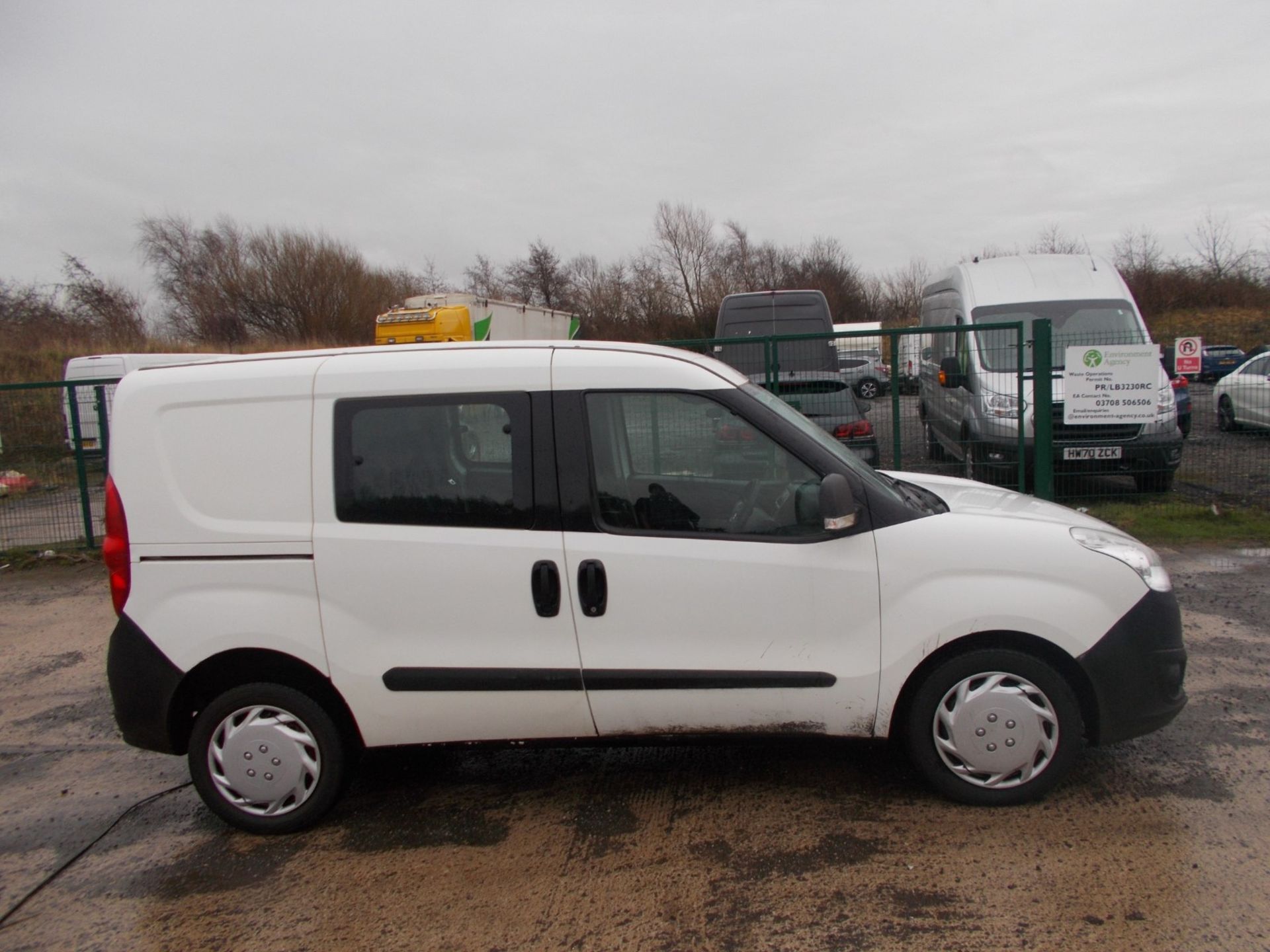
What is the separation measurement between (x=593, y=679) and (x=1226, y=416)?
36.1ft

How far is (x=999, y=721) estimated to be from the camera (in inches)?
136

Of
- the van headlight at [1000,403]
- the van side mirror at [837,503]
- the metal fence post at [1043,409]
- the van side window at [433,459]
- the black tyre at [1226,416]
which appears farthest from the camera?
the black tyre at [1226,416]

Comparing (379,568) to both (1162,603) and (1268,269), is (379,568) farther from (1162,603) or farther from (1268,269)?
(1268,269)

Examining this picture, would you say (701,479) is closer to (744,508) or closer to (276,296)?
(744,508)

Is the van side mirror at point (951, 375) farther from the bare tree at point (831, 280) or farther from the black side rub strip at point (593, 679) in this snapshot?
the bare tree at point (831, 280)

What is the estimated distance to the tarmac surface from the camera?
9.64 feet

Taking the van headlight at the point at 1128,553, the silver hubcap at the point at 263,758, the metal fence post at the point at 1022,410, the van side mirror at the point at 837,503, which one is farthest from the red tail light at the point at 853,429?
the silver hubcap at the point at 263,758

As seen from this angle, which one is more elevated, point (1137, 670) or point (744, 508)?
point (744, 508)

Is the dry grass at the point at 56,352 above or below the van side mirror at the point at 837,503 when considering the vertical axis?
above

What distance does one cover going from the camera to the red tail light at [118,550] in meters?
3.58

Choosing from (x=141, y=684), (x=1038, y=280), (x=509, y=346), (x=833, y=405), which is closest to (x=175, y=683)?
(x=141, y=684)

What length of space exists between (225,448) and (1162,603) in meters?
3.64

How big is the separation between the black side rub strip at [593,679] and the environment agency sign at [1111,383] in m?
6.73

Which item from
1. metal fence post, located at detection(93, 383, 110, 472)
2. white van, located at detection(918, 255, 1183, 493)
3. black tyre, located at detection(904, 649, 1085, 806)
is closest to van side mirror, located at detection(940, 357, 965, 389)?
white van, located at detection(918, 255, 1183, 493)
